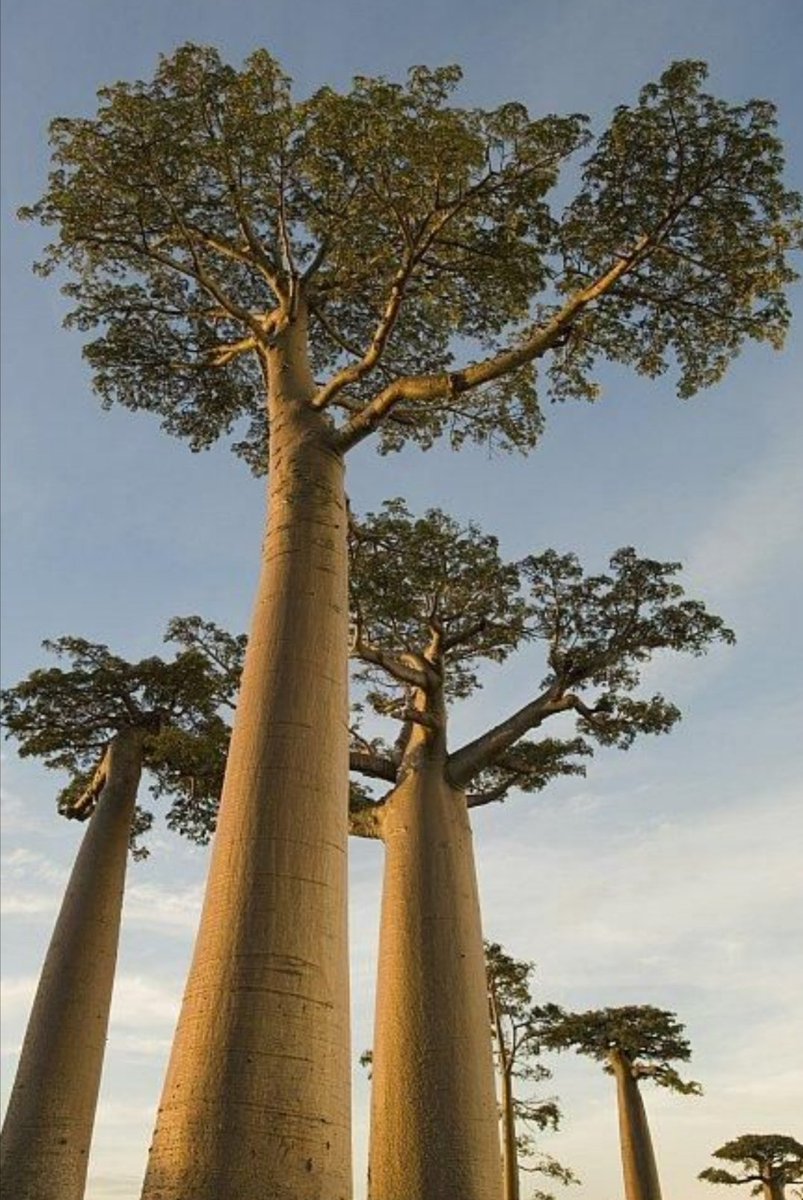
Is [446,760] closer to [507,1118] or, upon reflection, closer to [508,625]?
[508,625]

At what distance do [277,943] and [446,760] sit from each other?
552 centimetres

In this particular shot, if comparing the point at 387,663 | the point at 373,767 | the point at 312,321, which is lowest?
the point at 373,767

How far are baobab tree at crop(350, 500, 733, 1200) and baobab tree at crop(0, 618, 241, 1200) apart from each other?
1.90 meters

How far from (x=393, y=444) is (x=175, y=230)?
11.4 ft

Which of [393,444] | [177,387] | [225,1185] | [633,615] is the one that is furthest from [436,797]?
[225,1185]

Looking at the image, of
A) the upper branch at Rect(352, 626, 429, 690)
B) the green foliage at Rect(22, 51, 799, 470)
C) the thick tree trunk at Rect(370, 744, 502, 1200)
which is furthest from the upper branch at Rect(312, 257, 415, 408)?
Result: the thick tree trunk at Rect(370, 744, 502, 1200)

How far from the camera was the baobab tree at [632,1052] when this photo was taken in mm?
16703

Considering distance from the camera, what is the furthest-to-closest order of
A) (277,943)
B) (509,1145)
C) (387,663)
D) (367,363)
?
(509,1145) → (387,663) → (367,363) → (277,943)

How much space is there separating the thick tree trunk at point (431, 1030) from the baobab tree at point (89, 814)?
9.51 ft

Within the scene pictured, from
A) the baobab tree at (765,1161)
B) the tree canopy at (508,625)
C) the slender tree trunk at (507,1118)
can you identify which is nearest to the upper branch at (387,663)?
the tree canopy at (508,625)

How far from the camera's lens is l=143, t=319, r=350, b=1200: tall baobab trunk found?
354cm

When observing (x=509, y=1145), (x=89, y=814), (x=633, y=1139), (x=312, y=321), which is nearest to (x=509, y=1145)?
(x=509, y=1145)

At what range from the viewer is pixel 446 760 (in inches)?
372

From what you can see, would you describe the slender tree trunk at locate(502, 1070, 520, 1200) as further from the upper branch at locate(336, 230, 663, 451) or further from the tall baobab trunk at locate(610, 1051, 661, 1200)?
the upper branch at locate(336, 230, 663, 451)
